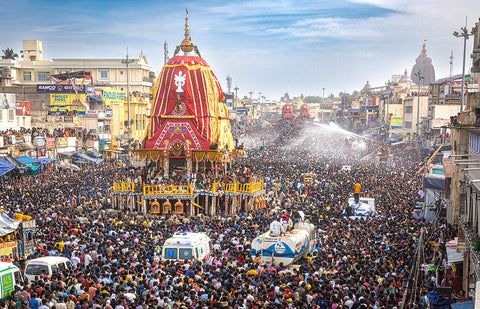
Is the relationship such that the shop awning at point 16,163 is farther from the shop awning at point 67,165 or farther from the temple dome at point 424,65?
the temple dome at point 424,65

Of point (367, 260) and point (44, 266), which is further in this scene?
point (367, 260)

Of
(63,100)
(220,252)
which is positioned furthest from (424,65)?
(220,252)

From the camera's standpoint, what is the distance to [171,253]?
22922mm

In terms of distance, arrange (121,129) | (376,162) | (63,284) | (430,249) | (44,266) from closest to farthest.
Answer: (63,284) → (44,266) → (430,249) → (376,162) → (121,129)

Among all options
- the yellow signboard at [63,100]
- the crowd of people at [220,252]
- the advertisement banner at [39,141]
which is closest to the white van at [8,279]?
the crowd of people at [220,252]

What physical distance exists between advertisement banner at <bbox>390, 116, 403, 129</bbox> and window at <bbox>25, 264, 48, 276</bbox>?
72.2 metres

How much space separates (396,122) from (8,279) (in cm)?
7417

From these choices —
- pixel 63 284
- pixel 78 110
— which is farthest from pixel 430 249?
pixel 78 110

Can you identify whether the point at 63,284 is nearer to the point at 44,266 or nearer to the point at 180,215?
the point at 44,266

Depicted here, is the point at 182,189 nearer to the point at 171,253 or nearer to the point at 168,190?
the point at 168,190

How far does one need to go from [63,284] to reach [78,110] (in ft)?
178

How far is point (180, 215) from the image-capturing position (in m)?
37.6

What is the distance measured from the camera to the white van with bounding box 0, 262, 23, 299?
17453 mm

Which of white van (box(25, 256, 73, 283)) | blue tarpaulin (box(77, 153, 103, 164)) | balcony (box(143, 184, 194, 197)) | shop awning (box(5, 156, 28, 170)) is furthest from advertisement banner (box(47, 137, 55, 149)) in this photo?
white van (box(25, 256, 73, 283))
